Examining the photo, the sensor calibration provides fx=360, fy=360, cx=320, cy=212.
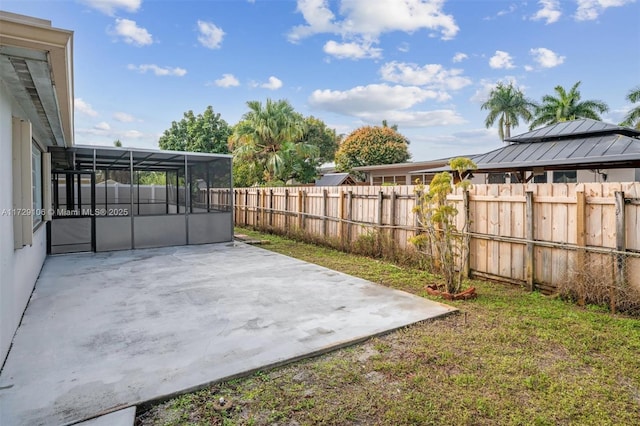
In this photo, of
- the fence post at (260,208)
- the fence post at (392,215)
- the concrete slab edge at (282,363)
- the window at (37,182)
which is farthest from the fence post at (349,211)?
the window at (37,182)

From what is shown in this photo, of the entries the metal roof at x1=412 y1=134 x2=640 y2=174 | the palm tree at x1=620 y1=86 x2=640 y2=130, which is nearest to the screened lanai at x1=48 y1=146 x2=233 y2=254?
the metal roof at x1=412 y1=134 x2=640 y2=174

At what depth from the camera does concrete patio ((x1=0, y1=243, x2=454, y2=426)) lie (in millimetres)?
2385

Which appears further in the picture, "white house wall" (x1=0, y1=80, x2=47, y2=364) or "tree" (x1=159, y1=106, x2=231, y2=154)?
"tree" (x1=159, y1=106, x2=231, y2=154)

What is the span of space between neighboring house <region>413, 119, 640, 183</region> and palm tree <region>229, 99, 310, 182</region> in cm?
938

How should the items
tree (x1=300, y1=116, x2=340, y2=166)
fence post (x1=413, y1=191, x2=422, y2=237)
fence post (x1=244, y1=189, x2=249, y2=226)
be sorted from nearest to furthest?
fence post (x1=413, y1=191, x2=422, y2=237)
fence post (x1=244, y1=189, x2=249, y2=226)
tree (x1=300, y1=116, x2=340, y2=166)

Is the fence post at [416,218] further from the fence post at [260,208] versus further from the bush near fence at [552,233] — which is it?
the fence post at [260,208]

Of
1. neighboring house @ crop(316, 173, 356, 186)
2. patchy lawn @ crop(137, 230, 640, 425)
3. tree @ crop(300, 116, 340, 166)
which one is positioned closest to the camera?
patchy lawn @ crop(137, 230, 640, 425)

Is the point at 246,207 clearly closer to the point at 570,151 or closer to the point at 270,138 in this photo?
the point at 270,138

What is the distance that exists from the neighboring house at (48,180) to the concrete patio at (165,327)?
A: 0.42 metres

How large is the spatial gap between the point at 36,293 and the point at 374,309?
4350 mm

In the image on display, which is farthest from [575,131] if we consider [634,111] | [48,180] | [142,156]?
[634,111]

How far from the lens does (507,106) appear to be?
91.7 feet

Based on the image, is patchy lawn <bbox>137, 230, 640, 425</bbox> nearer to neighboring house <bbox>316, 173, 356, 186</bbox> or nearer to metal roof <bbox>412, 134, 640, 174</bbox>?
metal roof <bbox>412, 134, 640, 174</bbox>

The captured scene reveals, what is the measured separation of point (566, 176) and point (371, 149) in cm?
1438
